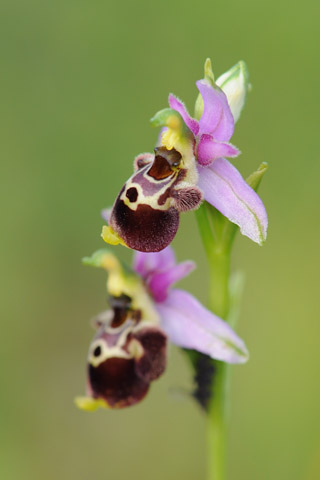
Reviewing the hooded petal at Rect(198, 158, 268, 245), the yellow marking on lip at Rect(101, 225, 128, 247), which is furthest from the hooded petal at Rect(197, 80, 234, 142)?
the yellow marking on lip at Rect(101, 225, 128, 247)

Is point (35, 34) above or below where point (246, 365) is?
above

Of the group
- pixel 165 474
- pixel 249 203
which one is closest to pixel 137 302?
pixel 249 203

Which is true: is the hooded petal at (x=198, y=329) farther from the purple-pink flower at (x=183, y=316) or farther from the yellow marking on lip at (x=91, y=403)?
the yellow marking on lip at (x=91, y=403)

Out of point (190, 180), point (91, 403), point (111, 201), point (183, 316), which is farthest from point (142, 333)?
point (111, 201)

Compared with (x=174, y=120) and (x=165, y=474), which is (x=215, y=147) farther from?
(x=165, y=474)

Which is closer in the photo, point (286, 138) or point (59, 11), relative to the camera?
point (286, 138)

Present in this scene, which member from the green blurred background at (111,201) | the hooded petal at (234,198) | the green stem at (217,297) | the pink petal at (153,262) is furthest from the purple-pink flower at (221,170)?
the green blurred background at (111,201)
